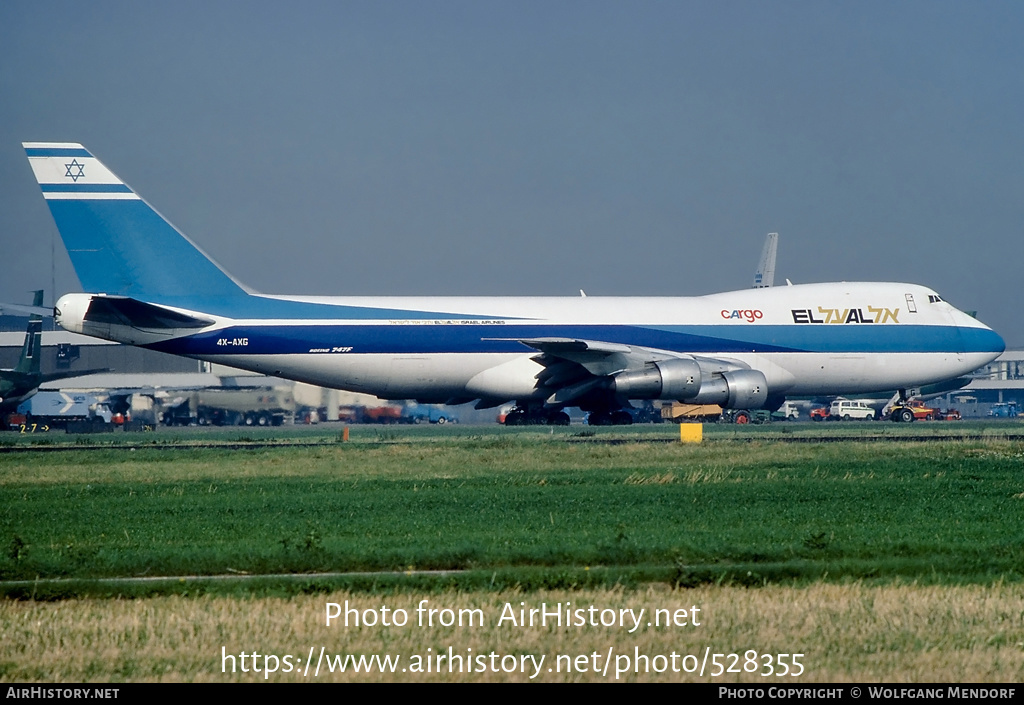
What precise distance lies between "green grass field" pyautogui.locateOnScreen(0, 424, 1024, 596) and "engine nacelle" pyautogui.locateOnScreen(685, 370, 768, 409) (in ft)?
21.7

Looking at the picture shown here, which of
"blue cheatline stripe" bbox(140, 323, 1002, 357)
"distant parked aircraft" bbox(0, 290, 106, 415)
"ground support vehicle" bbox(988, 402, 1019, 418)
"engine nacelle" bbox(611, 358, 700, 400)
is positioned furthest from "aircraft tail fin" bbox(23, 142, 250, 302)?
"ground support vehicle" bbox(988, 402, 1019, 418)

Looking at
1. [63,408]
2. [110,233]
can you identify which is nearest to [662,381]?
[110,233]

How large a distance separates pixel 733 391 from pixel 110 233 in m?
20.9

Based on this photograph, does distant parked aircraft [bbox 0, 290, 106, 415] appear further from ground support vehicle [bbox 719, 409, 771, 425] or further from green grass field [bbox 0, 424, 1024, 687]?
green grass field [bbox 0, 424, 1024, 687]

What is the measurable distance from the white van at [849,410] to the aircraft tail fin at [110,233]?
52291mm

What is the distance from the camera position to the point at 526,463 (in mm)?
30609

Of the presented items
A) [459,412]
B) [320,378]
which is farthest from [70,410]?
[320,378]

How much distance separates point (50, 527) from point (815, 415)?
226 ft

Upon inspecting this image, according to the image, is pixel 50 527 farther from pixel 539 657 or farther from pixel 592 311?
pixel 592 311

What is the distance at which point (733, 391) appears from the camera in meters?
40.6

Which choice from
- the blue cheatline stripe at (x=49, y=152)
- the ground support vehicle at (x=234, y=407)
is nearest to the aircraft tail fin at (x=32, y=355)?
the ground support vehicle at (x=234, y=407)

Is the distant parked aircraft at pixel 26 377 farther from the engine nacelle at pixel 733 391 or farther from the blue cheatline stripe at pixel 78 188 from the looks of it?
the engine nacelle at pixel 733 391

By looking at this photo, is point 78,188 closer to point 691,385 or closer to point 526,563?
point 691,385

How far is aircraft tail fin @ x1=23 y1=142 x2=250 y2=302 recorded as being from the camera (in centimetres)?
3953
